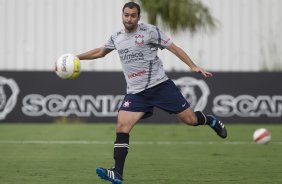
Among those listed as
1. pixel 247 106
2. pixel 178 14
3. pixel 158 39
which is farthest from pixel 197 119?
pixel 178 14

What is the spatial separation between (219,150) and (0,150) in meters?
3.92

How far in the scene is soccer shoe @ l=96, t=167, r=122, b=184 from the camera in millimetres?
9875

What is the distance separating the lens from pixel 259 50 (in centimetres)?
2923

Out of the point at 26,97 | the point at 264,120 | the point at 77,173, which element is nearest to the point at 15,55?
the point at 26,97

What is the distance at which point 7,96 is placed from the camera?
20578mm

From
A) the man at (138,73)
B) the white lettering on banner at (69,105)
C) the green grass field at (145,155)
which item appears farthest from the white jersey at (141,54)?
the white lettering on banner at (69,105)

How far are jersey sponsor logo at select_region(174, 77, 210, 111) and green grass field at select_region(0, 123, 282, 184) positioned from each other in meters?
1.03

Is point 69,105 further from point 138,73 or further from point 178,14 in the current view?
point 138,73

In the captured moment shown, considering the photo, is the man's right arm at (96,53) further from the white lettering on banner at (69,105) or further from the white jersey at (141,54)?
the white lettering on banner at (69,105)

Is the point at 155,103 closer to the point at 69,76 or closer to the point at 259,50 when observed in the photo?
the point at 69,76

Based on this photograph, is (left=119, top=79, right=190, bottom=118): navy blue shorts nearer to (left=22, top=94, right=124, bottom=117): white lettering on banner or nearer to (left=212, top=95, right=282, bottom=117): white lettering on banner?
(left=22, top=94, right=124, bottom=117): white lettering on banner

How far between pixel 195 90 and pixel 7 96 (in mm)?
4780

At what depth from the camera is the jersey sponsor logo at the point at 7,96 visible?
2056 cm

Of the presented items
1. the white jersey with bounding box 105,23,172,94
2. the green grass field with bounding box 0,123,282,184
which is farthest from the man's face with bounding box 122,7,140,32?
the green grass field with bounding box 0,123,282,184
